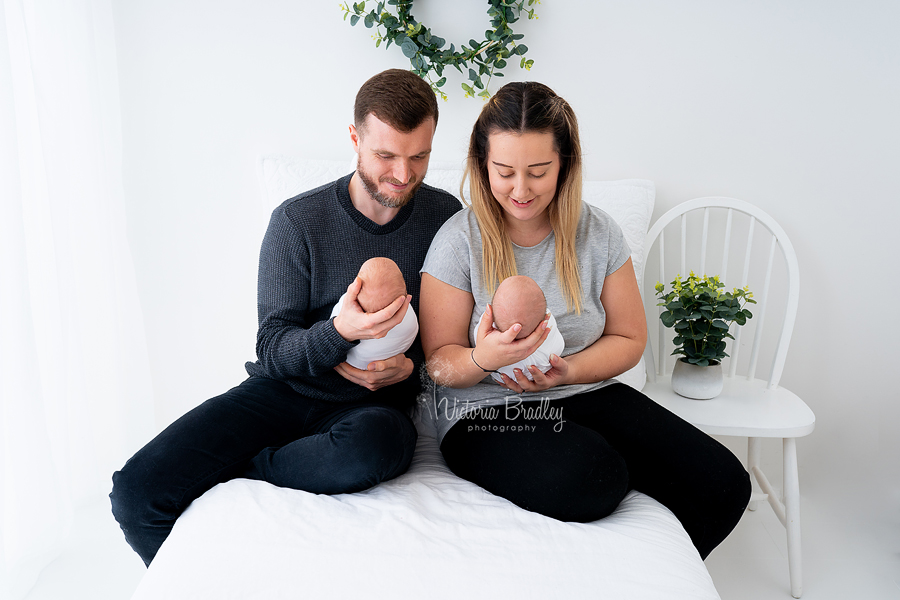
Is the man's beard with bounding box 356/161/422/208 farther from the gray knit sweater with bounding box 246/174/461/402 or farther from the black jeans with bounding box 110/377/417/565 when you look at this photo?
the black jeans with bounding box 110/377/417/565

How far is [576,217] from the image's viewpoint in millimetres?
1378

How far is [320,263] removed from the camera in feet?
4.66

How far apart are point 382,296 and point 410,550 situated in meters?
0.47

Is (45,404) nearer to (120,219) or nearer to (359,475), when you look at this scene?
(120,219)

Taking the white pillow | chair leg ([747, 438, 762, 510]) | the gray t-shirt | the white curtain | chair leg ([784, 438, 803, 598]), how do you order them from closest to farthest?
1. the gray t-shirt
2. the white curtain
3. chair leg ([784, 438, 803, 598])
4. the white pillow
5. chair leg ([747, 438, 762, 510])

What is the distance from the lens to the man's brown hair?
1.29 m

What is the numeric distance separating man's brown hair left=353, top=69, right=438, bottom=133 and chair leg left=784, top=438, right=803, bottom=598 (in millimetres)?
1325

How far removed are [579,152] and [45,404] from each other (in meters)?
1.60

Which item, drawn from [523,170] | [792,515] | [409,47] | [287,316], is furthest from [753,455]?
[409,47]

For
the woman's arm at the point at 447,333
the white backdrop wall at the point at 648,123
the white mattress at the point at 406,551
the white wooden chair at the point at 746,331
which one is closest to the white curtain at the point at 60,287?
the white backdrop wall at the point at 648,123

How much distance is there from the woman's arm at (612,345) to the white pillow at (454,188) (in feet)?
1.11

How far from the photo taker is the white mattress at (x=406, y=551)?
88cm

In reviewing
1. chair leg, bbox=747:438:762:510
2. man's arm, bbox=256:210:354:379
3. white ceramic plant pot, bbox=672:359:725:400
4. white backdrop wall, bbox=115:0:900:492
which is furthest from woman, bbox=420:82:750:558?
chair leg, bbox=747:438:762:510

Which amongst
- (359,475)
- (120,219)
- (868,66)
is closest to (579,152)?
(359,475)
